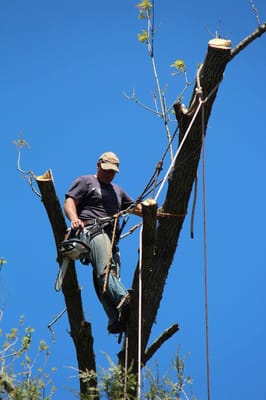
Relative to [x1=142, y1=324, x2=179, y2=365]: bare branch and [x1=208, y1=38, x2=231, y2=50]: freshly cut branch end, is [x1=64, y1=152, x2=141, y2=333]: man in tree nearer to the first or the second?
[x1=142, y1=324, x2=179, y2=365]: bare branch

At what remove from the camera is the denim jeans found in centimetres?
536

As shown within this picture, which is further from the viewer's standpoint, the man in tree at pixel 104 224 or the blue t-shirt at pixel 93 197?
the blue t-shirt at pixel 93 197

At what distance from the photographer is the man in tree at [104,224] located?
5.36m

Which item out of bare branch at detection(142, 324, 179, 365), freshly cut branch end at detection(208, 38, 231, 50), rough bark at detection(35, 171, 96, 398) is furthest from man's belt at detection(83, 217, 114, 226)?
freshly cut branch end at detection(208, 38, 231, 50)

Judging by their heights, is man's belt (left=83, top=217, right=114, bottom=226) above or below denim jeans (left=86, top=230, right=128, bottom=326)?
above

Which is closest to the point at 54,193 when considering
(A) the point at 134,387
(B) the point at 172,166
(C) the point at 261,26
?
(B) the point at 172,166

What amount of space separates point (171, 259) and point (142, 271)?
1.13 ft

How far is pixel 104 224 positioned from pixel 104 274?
0.36m

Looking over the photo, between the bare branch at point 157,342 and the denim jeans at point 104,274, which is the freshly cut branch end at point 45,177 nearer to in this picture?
the denim jeans at point 104,274

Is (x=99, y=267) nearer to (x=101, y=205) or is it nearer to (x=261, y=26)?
(x=101, y=205)

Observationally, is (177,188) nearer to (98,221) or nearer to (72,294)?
(98,221)

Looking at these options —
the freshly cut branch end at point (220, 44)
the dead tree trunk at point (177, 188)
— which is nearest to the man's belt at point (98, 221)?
the dead tree trunk at point (177, 188)

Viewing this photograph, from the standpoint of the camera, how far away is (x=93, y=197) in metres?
5.77

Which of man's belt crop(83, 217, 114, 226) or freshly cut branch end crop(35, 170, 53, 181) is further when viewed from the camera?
man's belt crop(83, 217, 114, 226)
